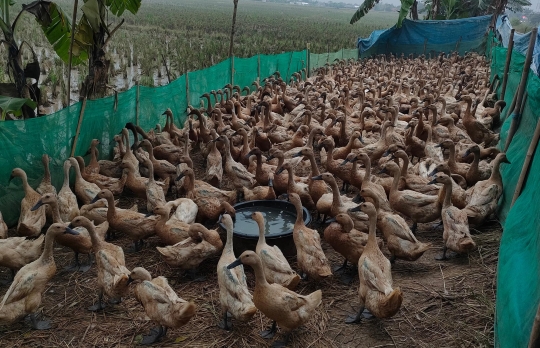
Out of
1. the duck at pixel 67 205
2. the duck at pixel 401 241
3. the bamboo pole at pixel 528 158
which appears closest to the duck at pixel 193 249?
the duck at pixel 67 205

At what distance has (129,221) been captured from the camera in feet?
21.4

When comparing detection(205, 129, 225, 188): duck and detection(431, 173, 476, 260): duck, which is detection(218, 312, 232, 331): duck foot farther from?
detection(205, 129, 225, 188): duck

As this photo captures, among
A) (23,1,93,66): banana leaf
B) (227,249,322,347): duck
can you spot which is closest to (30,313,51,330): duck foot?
(227,249,322,347): duck

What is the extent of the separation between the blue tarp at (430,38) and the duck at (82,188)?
25532 millimetres

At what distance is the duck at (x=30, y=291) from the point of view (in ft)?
15.9

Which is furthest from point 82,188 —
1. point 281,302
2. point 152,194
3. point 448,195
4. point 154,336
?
point 448,195

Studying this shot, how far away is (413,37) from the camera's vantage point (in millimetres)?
29688

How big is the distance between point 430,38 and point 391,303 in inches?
1128

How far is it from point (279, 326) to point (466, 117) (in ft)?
27.3

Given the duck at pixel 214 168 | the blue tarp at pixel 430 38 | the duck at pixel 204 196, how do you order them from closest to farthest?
the duck at pixel 204 196 → the duck at pixel 214 168 → the blue tarp at pixel 430 38

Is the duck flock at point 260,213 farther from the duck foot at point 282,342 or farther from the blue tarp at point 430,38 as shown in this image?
the blue tarp at point 430,38

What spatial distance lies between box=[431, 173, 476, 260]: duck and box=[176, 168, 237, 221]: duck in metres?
3.41

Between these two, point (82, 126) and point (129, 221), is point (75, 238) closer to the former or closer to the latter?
point (129, 221)

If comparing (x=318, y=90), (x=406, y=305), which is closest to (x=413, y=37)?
(x=318, y=90)
